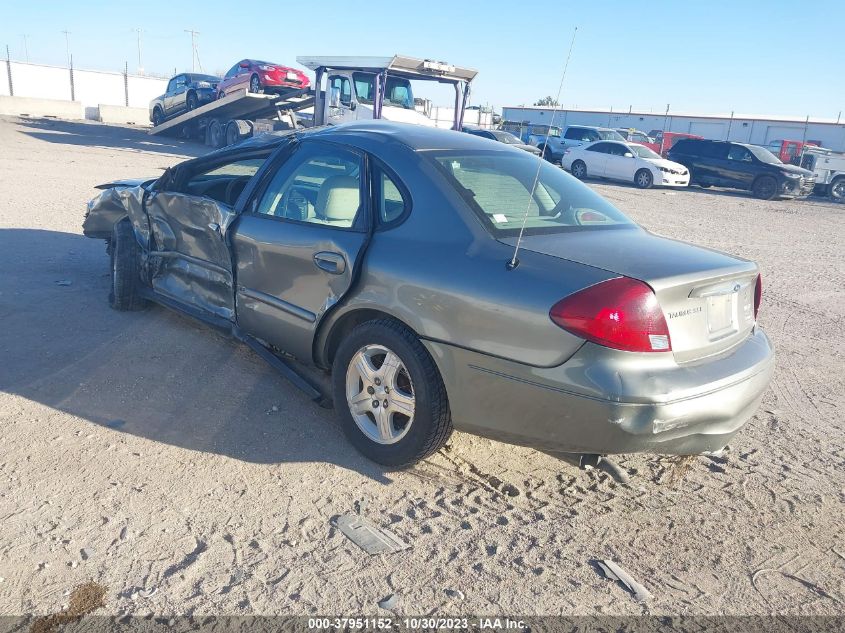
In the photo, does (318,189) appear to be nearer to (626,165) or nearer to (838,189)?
(626,165)

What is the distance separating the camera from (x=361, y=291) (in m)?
3.59

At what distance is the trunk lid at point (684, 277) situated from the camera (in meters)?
2.99

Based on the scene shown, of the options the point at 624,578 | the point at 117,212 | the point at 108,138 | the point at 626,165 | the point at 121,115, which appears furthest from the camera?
the point at 121,115

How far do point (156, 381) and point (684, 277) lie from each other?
3.22 m

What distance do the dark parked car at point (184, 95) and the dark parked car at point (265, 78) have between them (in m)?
2.88

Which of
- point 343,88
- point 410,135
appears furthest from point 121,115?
point 410,135

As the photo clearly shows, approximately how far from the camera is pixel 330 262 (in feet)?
12.3

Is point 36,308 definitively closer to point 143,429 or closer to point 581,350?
point 143,429

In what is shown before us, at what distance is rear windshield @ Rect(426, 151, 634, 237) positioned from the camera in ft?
11.4

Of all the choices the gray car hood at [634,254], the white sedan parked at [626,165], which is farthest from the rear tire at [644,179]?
the gray car hood at [634,254]

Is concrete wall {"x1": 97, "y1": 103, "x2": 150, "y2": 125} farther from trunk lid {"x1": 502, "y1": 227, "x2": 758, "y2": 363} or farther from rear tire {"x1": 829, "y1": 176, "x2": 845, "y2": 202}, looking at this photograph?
trunk lid {"x1": 502, "y1": 227, "x2": 758, "y2": 363}

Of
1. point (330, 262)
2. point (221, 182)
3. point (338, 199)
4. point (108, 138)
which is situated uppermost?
point (338, 199)

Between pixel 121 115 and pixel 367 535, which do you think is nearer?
pixel 367 535

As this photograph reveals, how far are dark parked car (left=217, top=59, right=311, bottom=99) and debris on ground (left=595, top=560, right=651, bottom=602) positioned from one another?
21.3m
